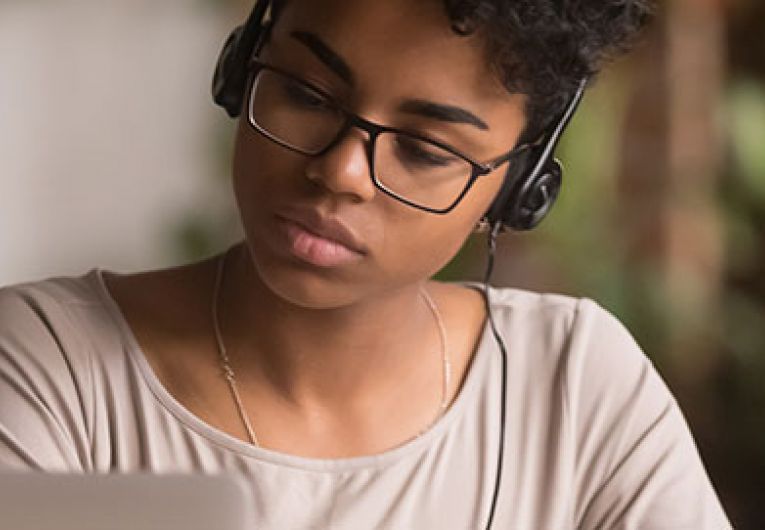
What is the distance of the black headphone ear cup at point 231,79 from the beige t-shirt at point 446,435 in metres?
0.20

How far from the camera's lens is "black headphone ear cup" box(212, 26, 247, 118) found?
124cm

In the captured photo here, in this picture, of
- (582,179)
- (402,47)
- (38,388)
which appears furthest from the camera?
(582,179)

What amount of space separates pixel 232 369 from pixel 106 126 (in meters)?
1.67

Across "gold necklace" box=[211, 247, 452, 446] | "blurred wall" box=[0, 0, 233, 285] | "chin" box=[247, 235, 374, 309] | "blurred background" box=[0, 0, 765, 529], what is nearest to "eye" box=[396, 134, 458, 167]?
"chin" box=[247, 235, 374, 309]

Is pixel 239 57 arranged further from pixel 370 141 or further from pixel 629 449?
pixel 629 449

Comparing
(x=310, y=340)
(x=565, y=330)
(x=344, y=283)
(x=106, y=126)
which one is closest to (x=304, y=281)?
(x=344, y=283)

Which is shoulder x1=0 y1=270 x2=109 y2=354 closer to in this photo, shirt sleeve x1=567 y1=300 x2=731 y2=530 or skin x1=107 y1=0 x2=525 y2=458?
skin x1=107 y1=0 x2=525 y2=458

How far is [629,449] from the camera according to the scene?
1.37 meters

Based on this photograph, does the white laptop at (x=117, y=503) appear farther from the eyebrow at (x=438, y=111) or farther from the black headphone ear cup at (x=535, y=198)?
the black headphone ear cup at (x=535, y=198)

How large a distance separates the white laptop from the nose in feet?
1.39

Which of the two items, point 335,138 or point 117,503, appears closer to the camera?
point 117,503

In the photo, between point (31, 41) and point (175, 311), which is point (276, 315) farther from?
point (31, 41)

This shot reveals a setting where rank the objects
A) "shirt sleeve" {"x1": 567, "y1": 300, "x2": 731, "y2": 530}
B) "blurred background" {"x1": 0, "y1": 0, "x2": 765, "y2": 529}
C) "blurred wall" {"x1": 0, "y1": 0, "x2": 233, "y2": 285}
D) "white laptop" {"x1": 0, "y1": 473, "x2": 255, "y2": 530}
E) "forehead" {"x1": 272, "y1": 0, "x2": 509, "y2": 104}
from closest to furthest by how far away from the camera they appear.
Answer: "white laptop" {"x1": 0, "y1": 473, "x2": 255, "y2": 530} < "forehead" {"x1": 272, "y1": 0, "x2": 509, "y2": 104} < "shirt sleeve" {"x1": 567, "y1": 300, "x2": 731, "y2": 530} < "blurred background" {"x1": 0, "y1": 0, "x2": 765, "y2": 529} < "blurred wall" {"x1": 0, "y1": 0, "x2": 233, "y2": 285}

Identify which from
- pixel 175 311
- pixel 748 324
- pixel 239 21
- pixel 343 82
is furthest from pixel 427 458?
pixel 239 21
